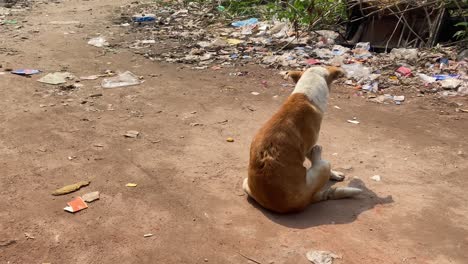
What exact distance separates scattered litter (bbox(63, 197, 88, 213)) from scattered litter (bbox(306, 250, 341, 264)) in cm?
166

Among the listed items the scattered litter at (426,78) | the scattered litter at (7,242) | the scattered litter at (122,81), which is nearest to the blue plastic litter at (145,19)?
the scattered litter at (122,81)

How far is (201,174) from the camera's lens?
390 cm

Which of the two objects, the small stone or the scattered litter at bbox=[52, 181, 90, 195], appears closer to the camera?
the scattered litter at bbox=[52, 181, 90, 195]

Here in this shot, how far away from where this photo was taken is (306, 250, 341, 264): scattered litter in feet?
9.14

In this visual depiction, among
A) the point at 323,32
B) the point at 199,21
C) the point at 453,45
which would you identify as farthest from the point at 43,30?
the point at 453,45

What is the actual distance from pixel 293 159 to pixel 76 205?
5.31 ft

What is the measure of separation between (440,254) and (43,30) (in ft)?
26.2

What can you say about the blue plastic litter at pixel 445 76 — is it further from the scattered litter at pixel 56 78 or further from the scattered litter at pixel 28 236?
the scattered litter at pixel 28 236

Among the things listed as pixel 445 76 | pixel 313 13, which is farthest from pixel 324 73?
pixel 313 13

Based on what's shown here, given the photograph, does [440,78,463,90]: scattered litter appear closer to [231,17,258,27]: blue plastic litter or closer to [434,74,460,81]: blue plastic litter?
[434,74,460,81]: blue plastic litter

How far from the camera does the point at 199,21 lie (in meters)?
9.27

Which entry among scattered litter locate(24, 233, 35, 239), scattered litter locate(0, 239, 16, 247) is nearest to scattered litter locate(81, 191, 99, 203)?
scattered litter locate(24, 233, 35, 239)

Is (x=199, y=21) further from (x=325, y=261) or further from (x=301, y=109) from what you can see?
(x=325, y=261)

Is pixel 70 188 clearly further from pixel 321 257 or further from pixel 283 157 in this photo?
pixel 321 257
